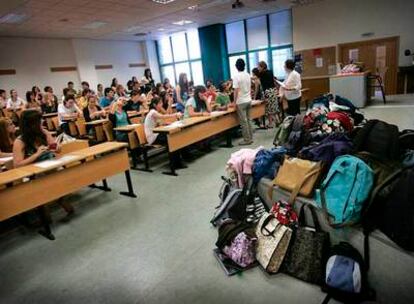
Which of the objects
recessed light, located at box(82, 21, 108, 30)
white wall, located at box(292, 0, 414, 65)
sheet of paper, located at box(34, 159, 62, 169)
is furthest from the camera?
recessed light, located at box(82, 21, 108, 30)

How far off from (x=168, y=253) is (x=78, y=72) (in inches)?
441

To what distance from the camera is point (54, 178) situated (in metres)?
3.05

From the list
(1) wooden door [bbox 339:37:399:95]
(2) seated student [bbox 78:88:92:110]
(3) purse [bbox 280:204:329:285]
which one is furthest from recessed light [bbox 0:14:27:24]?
(1) wooden door [bbox 339:37:399:95]

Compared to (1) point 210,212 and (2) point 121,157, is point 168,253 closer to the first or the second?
(1) point 210,212

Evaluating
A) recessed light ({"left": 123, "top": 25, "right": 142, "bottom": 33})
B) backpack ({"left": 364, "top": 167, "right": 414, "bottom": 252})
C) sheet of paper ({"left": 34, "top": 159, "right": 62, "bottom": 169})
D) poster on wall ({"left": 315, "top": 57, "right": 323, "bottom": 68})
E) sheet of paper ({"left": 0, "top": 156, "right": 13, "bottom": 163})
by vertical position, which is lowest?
backpack ({"left": 364, "top": 167, "right": 414, "bottom": 252})

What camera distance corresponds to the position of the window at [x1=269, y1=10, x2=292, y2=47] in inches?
432

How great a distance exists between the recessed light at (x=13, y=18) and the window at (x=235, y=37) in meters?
7.69

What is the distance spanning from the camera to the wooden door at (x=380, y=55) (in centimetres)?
922

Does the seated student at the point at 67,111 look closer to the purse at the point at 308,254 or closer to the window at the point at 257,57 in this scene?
the purse at the point at 308,254

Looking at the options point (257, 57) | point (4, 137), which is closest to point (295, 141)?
point (4, 137)

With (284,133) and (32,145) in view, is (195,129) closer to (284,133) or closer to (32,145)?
(284,133)

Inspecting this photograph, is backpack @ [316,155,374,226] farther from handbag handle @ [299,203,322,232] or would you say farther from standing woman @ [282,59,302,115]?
standing woman @ [282,59,302,115]

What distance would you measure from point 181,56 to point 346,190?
13.5 metres

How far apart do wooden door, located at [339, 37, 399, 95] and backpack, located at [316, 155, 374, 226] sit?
358 inches
